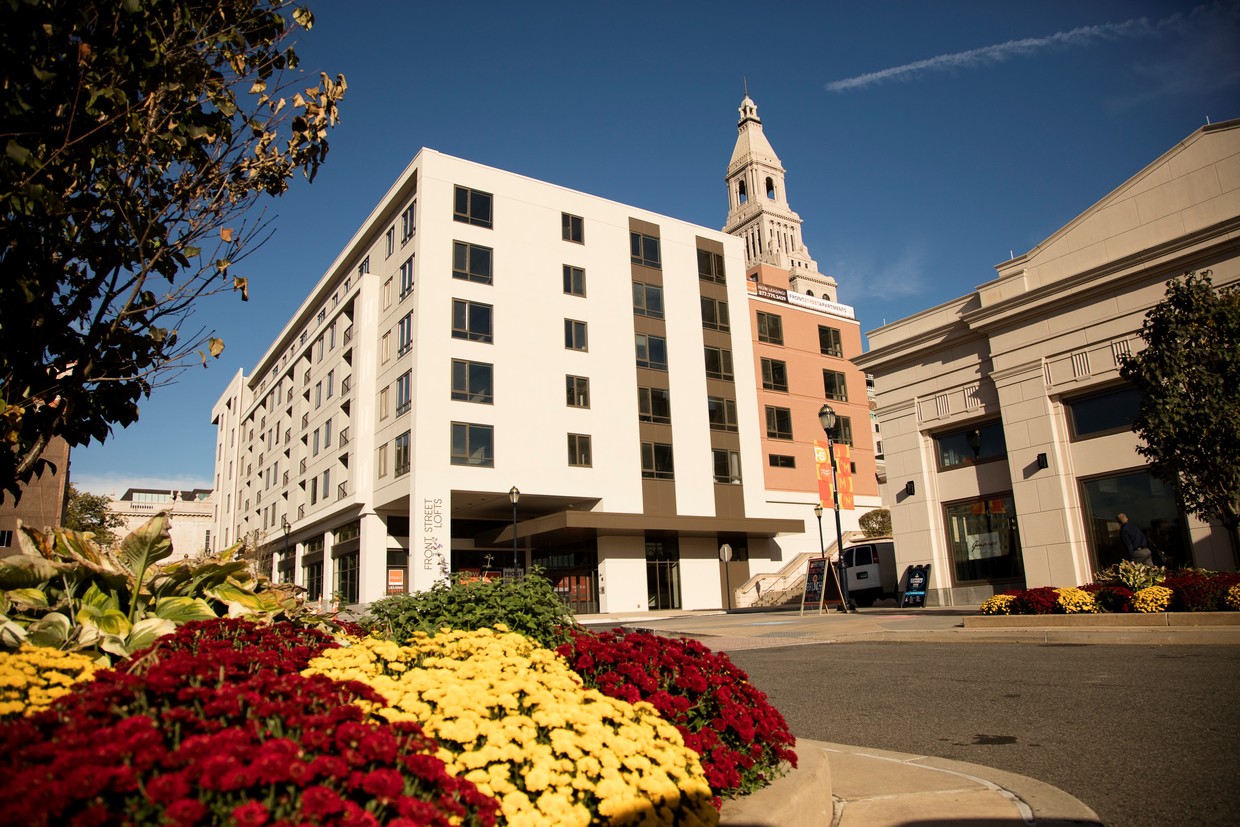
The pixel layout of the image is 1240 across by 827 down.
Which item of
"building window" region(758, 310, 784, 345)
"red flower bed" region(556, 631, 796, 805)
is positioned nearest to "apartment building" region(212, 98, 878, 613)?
"building window" region(758, 310, 784, 345)

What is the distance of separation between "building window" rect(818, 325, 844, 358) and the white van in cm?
2482

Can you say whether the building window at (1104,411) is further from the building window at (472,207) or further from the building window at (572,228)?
the building window at (472,207)

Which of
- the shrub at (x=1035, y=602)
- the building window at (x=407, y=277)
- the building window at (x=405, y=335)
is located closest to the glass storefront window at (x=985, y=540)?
the shrub at (x=1035, y=602)

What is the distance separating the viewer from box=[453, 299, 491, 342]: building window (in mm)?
36156

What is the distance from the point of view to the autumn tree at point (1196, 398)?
14875mm

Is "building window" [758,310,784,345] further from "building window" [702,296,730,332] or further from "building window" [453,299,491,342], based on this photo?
"building window" [453,299,491,342]

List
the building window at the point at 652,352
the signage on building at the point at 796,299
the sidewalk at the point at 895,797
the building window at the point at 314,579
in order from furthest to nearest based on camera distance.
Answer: the signage on building at the point at 796,299 < the building window at the point at 314,579 < the building window at the point at 652,352 < the sidewalk at the point at 895,797

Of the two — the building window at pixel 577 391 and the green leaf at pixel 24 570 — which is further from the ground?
the building window at pixel 577 391

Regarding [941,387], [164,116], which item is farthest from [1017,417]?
[164,116]

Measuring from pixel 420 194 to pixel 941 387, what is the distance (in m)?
24.6

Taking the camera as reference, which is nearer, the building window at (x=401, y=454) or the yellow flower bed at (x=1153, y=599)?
the yellow flower bed at (x=1153, y=599)

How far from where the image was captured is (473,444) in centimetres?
3525

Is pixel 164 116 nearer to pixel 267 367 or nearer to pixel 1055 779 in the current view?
pixel 1055 779

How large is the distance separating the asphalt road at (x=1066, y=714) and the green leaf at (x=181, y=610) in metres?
5.29
